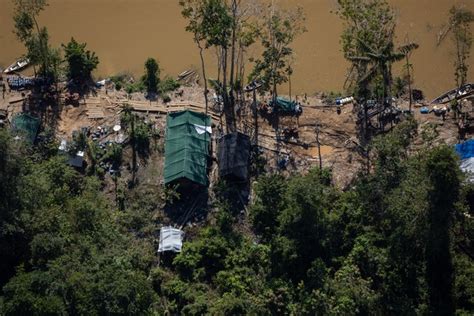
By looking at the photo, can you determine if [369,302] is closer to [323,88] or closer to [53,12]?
[323,88]

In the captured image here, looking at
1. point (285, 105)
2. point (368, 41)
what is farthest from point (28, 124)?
point (368, 41)

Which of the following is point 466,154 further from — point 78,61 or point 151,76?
point 78,61

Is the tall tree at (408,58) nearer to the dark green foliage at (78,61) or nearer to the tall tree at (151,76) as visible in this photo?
the tall tree at (151,76)

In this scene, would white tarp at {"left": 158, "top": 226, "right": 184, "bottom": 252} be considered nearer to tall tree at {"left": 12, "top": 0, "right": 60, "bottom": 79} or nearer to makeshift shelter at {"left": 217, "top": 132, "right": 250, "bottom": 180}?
makeshift shelter at {"left": 217, "top": 132, "right": 250, "bottom": 180}

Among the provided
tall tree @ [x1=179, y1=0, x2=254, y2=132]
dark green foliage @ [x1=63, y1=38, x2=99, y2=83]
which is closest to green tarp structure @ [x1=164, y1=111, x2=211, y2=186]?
tall tree @ [x1=179, y1=0, x2=254, y2=132]

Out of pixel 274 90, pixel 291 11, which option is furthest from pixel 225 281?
pixel 291 11

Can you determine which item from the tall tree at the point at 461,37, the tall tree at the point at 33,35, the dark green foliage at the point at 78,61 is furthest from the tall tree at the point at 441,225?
the tall tree at the point at 33,35
